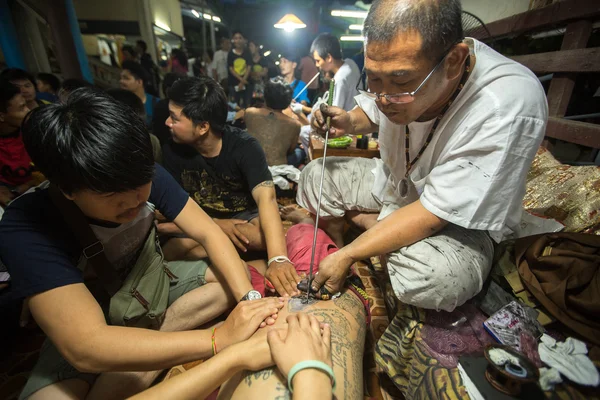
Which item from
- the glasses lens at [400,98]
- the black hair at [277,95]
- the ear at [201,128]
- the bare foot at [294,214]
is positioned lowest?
the bare foot at [294,214]

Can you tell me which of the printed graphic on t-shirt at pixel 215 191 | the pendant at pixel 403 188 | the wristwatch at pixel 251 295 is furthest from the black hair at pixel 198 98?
the pendant at pixel 403 188

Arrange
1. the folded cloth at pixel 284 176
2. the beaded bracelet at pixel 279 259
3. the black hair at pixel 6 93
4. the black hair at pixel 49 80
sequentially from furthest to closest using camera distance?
1. the black hair at pixel 49 80
2. the folded cloth at pixel 284 176
3. the black hair at pixel 6 93
4. the beaded bracelet at pixel 279 259

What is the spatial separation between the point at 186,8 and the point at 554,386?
22112 millimetres

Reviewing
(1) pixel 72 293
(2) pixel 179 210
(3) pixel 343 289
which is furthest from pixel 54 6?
(3) pixel 343 289

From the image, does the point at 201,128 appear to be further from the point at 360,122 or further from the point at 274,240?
the point at 360,122

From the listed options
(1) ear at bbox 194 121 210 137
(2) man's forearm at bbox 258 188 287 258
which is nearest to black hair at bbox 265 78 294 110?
(1) ear at bbox 194 121 210 137

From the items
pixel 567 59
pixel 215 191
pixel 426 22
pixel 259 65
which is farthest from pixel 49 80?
pixel 567 59

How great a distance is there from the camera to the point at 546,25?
282cm

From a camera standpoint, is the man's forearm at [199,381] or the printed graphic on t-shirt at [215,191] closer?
the man's forearm at [199,381]

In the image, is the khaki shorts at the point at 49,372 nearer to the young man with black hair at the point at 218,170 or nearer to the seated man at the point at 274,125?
the young man with black hair at the point at 218,170

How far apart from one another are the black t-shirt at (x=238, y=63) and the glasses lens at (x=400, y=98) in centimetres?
818

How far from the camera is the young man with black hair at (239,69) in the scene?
8.44 metres

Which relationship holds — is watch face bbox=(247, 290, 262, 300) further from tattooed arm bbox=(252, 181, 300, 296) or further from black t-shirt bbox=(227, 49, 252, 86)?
black t-shirt bbox=(227, 49, 252, 86)

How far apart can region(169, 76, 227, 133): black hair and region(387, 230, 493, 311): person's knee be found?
1.73 metres
